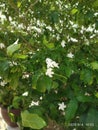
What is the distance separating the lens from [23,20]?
109 inches

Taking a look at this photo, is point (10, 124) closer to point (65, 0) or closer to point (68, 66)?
point (65, 0)

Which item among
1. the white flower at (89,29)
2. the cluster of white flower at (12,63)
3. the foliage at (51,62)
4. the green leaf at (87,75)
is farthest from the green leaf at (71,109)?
the white flower at (89,29)

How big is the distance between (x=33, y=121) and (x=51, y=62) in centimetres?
30

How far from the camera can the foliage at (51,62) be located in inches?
62.5

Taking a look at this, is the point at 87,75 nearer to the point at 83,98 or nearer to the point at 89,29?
the point at 83,98

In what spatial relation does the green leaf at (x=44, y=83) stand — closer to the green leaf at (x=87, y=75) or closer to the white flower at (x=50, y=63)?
the white flower at (x=50, y=63)

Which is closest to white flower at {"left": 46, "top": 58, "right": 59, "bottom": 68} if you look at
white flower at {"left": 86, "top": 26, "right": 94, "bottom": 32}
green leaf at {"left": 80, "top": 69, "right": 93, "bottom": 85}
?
green leaf at {"left": 80, "top": 69, "right": 93, "bottom": 85}

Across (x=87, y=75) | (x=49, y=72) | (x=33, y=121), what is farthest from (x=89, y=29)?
(x=33, y=121)

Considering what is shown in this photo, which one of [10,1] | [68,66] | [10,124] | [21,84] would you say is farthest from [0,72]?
[10,124]

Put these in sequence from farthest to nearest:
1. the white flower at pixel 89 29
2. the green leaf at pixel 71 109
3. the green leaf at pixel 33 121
→ the white flower at pixel 89 29 → the green leaf at pixel 71 109 → the green leaf at pixel 33 121

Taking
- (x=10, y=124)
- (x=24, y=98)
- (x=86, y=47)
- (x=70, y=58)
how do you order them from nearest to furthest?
(x=70, y=58) → (x=24, y=98) → (x=86, y=47) → (x=10, y=124)

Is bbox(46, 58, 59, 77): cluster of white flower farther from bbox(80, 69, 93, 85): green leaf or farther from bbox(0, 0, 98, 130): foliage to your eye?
bbox(80, 69, 93, 85): green leaf

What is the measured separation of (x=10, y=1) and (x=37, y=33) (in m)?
0.37

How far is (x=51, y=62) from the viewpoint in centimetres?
159
